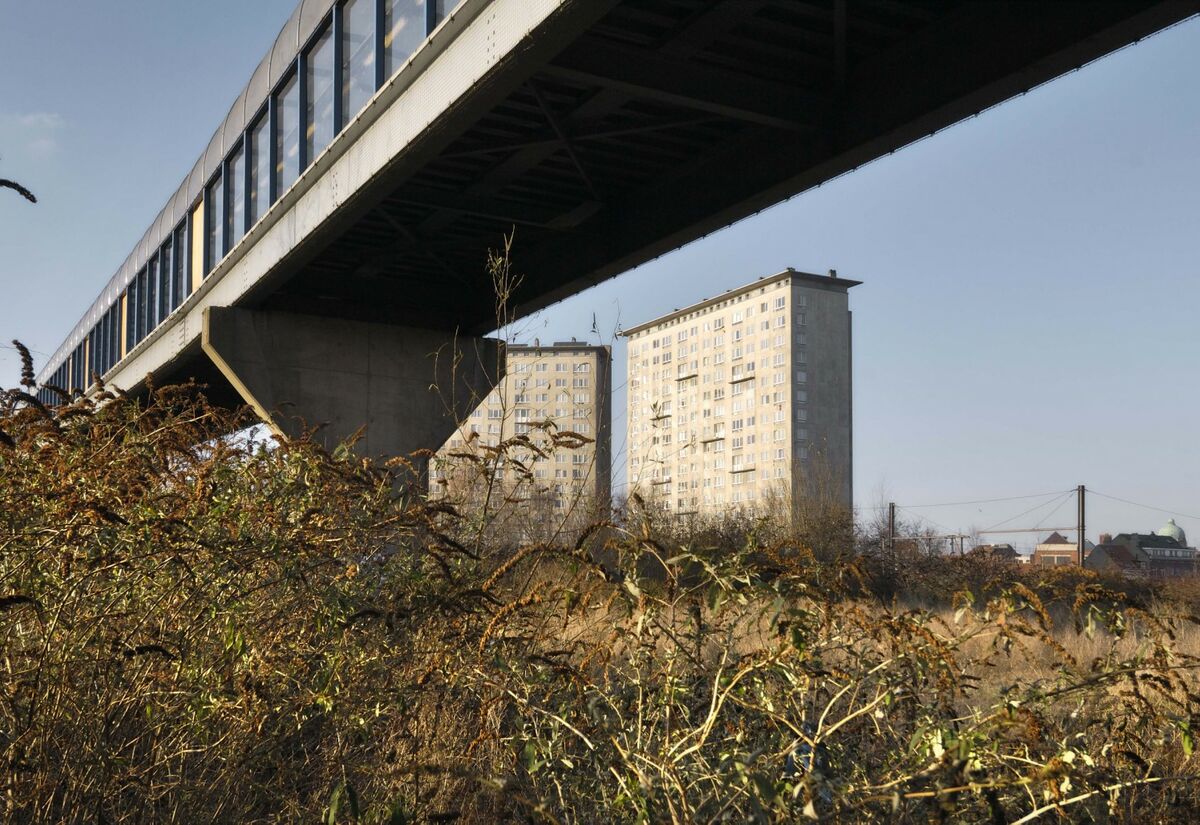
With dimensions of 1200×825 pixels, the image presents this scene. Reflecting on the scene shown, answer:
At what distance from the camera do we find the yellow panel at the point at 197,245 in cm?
1869

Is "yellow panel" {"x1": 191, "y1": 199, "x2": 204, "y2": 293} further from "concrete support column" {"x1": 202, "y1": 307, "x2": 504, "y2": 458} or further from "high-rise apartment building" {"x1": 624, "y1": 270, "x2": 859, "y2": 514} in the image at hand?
"high-rise apartment building" {"x1": 624, "y1": 270, "x2": 859, "y2": 514}

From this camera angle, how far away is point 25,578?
3449 mm

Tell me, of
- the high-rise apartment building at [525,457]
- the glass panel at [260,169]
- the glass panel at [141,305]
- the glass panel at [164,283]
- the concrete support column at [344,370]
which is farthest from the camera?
the glass panel at [141,305]

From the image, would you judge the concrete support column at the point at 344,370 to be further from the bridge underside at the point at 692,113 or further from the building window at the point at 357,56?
the building window at the point at 357,56

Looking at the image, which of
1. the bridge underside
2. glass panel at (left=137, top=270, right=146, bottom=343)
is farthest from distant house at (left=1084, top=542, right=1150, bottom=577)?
glass panel at (left=137, top=270, right=146, bottom=343)

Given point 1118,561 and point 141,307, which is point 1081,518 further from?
point 141,307

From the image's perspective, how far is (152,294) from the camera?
22062 mm

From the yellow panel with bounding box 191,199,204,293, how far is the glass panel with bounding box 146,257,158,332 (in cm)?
282

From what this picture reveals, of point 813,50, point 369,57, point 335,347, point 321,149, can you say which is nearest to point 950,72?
point 813,50

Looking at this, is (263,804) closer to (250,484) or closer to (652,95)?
(250,484)

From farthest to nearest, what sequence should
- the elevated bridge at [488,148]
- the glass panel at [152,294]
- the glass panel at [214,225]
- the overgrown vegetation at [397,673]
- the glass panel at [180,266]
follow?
the glass panel at [152,294]
the glass panel at [180,266]
the glass panel at [214,225]
the elevated bridge at [488,148]
the overgrown vegetation at [397,673]

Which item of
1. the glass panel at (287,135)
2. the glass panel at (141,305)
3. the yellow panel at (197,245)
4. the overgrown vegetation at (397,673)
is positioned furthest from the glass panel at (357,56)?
the glass panel at (141,305)

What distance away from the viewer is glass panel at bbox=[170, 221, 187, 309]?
19828mm

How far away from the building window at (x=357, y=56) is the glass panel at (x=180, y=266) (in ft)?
27.6
